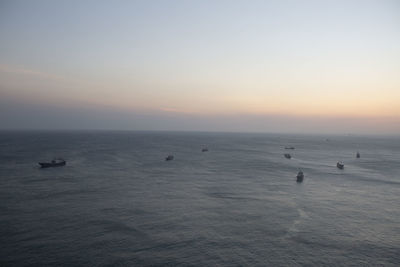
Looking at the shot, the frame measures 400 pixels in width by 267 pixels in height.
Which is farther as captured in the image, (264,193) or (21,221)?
(264,193)

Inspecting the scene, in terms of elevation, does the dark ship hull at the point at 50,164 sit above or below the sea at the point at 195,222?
above

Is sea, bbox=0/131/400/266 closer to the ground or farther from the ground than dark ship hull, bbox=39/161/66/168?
closer to the ground

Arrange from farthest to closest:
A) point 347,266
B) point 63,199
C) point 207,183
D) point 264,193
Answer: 1. point 207,183
2. point 264,193
3. point 63,199
4. point 347,266

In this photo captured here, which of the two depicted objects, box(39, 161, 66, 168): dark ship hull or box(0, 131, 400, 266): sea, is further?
box(39, 161, 66, 168): dark ship hull

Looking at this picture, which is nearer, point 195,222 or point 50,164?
point 195,222

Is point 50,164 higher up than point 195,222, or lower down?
higher up

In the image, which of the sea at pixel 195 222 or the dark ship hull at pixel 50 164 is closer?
the sea at pixel 195 222

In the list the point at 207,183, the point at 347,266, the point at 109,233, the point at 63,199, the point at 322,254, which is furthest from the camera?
the point at 207,183

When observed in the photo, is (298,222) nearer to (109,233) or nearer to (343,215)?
(343,215)

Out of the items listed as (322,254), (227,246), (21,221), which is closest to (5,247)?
(21,221)
